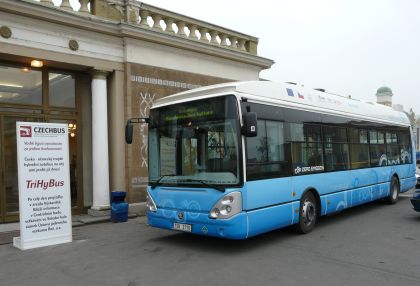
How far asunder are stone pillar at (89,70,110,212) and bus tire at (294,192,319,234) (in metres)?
5.64

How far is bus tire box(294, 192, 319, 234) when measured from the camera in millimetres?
8227

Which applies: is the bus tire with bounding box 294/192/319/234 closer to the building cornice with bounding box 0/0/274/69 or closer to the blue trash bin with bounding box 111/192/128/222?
the blue trash bin with bounding box 111/192/128/222

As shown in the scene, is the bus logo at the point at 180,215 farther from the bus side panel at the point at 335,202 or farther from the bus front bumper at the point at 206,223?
the bus side panel at the point at 335,202

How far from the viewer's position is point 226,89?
6.93 m

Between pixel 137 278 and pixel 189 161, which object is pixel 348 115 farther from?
pixel 137 278

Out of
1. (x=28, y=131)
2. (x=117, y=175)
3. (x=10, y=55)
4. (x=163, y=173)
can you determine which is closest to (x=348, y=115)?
(x=163, y=173)

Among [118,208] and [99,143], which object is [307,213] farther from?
[99,143]

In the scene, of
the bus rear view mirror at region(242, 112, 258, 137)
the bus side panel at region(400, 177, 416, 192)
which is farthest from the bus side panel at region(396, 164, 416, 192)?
the bus rear view mirror at region(242, 112, 258, 137)

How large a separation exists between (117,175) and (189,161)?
16.2ft

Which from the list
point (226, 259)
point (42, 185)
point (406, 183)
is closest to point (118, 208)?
point (42, 185)

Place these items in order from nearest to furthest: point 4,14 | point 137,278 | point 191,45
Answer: point 137,278 → point 4,14 → point 191,45

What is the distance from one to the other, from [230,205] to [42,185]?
12.9 ft

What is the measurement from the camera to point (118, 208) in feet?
34.4

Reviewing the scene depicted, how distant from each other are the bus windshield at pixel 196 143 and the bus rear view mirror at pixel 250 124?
0.20 metres
